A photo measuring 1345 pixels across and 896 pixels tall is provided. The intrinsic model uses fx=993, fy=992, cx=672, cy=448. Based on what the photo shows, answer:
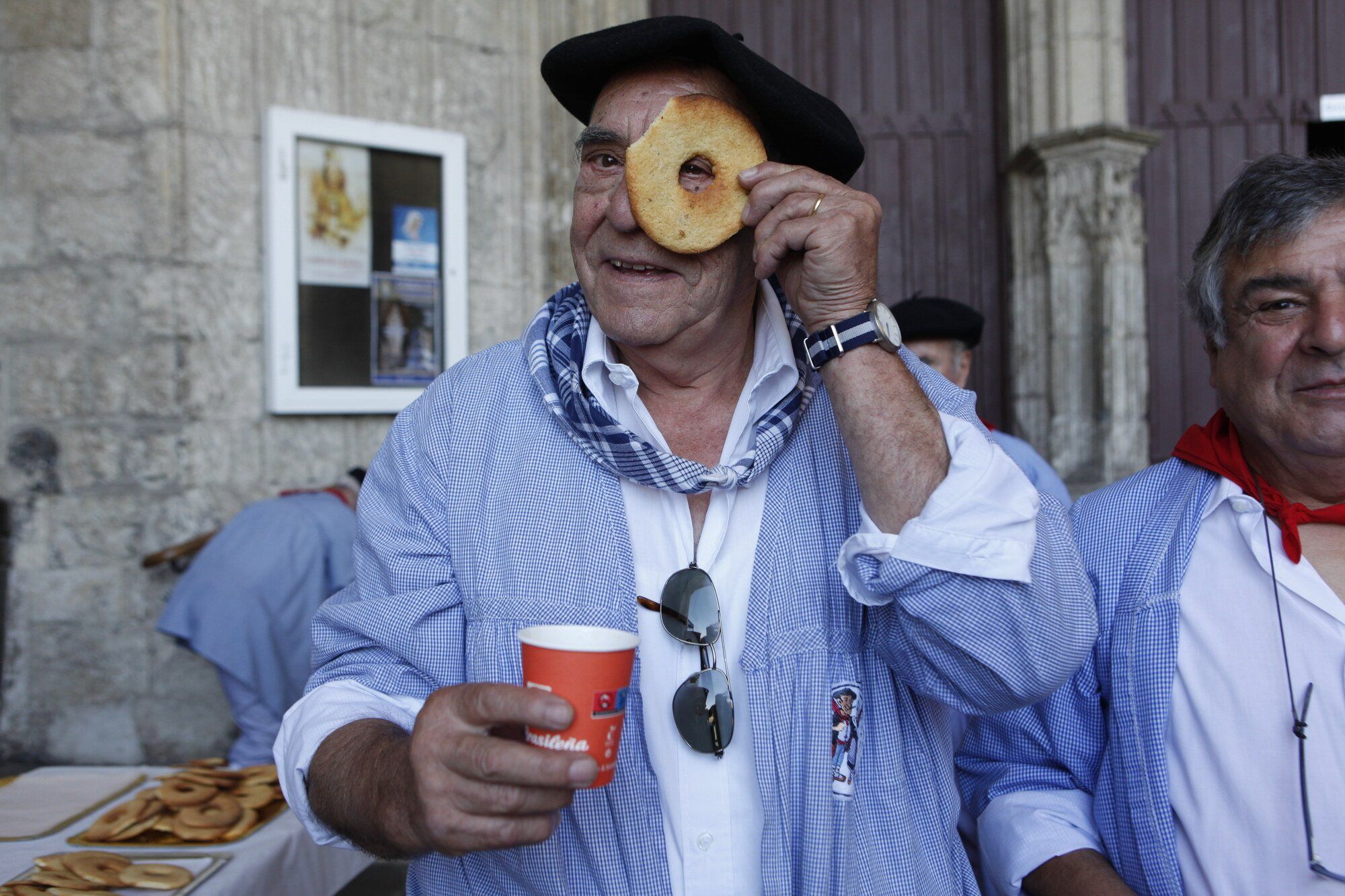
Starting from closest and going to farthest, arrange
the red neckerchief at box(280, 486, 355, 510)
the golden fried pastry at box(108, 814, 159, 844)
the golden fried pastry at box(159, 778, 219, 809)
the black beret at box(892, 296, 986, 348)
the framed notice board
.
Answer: the golden fried pastry at box(108, 814, 159, 844)
the golden fried pastry at box(159, 778, 219, 809)
the red neckerchief at box(280, 486, 355, 510)
the black beret at box(892, 296, 986, 348)
the framed notice board

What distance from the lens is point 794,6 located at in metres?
5.10

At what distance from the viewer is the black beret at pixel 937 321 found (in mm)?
3854

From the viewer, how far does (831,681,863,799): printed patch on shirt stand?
1263mm

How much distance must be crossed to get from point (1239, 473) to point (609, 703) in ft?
3.87

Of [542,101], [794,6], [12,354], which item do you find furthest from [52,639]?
[794,6]

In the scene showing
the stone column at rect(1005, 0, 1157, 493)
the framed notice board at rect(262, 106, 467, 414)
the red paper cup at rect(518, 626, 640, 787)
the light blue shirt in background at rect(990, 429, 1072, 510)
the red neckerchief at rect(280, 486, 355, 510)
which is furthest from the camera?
the stone column at rect(1005, 0, 1157, 493)

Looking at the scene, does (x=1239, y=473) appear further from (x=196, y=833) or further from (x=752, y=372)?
(x=196, y=833)

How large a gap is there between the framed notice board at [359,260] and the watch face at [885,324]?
341 centimetres

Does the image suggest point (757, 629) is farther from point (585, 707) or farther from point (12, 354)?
point (12, 354)

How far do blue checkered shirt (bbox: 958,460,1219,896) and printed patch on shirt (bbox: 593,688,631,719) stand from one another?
91cm

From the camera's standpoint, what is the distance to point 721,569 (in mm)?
1373

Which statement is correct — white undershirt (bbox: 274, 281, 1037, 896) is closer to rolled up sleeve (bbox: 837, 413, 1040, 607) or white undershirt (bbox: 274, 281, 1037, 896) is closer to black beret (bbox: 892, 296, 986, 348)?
rolled up sleeve (bbox: 837, 413, 1040, 607)

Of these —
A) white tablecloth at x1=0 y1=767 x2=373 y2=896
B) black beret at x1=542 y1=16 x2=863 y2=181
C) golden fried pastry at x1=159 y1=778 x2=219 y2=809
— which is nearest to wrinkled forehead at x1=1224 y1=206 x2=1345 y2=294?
black beret at x1=542 y1=16 x2=863 y2=181

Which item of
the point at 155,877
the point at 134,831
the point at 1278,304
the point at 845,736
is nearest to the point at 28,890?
the point at 155,877
